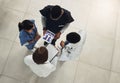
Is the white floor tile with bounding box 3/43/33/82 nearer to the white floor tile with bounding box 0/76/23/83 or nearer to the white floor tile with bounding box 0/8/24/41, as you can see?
the white floor tile with bounding box 0/76/23/83

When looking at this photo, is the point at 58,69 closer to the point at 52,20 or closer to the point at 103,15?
the point at 52,20

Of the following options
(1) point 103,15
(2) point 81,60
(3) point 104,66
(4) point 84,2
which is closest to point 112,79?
(3) point 104,66

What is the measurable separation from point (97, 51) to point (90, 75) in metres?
0.30

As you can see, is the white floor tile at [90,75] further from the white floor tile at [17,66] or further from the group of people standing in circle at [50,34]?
the white floor tile at [17,66]

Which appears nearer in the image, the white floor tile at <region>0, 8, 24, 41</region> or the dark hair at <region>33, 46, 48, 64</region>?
the dark hair at <region>33, 46, 48, 64</region>

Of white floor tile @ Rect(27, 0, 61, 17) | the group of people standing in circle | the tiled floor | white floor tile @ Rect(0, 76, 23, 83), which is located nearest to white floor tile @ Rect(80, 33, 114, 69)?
the tiled floor

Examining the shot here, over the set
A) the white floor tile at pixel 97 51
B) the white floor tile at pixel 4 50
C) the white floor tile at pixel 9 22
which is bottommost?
the white floor tile at pixel 97 51

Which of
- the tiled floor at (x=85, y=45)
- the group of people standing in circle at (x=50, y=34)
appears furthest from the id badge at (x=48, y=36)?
the tiled floor at (x=85, y=45)

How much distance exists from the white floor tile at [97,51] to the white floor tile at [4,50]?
797 mm

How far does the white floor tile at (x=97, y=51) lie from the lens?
2420 mm

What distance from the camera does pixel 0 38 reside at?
8.03ft

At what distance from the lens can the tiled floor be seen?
2.30 meters

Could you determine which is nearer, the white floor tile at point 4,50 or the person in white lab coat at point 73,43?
the person in white lab coat at point 73,43

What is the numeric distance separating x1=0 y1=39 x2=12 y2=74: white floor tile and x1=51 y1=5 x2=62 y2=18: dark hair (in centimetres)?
75
